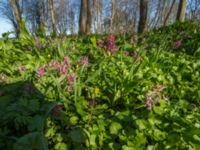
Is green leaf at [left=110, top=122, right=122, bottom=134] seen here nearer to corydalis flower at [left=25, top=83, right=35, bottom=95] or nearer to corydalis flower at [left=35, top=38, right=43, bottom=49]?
corydalis flower at [left=25, top=83, right=35, bottom=95]

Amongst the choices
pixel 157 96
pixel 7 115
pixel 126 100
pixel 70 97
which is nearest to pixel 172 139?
pixel 157 96

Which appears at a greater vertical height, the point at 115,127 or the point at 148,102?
the point at 148,102

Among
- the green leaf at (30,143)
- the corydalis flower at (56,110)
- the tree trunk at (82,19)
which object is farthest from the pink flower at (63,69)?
the tree trunk at (82,19)

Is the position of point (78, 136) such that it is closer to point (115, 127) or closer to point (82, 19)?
point (115, 127)

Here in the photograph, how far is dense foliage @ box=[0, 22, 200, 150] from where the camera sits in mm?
1913

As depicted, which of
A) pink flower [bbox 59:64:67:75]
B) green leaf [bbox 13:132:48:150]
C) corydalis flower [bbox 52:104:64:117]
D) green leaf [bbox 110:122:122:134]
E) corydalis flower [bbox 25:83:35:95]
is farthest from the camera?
pink flower [bbox 59:64:67:75]

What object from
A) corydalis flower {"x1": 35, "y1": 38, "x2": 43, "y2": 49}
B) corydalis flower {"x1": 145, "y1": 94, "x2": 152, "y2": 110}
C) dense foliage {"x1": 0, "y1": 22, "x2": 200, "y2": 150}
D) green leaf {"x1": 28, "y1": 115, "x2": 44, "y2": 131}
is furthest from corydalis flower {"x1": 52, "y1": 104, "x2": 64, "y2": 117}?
corydalis flower {"x1": 35, "y1": 38, "x2": 43, "y2": 49}

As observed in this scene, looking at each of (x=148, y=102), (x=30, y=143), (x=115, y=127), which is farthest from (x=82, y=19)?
(x=30, y=143)

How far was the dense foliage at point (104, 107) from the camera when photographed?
1913mm

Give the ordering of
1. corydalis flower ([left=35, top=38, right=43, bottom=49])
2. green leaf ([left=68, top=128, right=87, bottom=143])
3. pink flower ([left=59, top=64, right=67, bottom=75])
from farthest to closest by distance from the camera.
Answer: corydalis flower ([left=35, top=38, right=43, bottom=49]) → pink flower ([left=59, top=64, right=67, bottom=75]) → green leaf ([left=68, top=128, right=87, bottom=143])

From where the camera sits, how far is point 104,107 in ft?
8.10

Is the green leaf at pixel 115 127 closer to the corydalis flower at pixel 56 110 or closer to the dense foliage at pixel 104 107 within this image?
the dense foliage at pixel 104 107

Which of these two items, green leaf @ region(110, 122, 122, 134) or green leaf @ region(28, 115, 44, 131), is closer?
green leaf @ region(28, 115, 44, 131)

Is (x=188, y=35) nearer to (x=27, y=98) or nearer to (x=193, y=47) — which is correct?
(x=193, y=47)
